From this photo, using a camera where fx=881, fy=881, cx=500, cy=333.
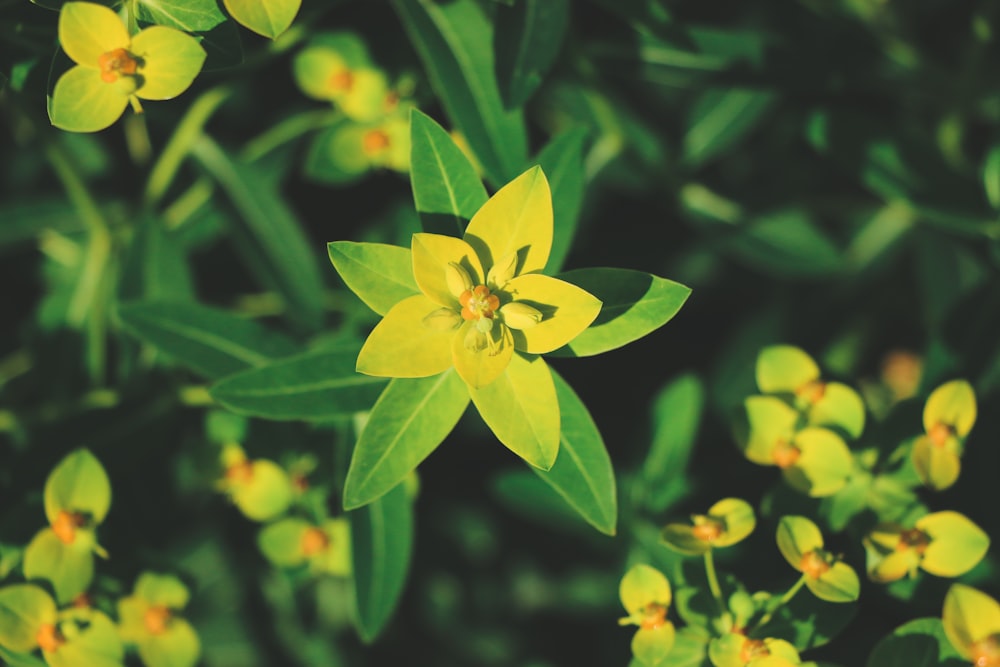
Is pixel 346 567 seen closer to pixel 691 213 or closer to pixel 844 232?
pixel 691 213

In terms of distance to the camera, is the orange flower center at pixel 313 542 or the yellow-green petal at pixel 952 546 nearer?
the yellow-green petal at pixel 952 546

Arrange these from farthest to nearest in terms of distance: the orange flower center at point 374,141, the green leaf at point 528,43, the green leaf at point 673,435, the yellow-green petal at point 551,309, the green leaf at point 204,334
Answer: the green leaf at point 673,435 → the orange flower center at point 374,141 → the green leaf at point 204,334 → the green leaf at point 528,43 → the yellow-green petal at point 551,309

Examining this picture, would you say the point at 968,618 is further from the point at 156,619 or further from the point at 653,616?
the point at 156,619

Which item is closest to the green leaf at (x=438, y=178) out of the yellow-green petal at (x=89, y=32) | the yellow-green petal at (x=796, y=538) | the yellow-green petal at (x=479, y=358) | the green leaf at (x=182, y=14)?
the yellow-green petal at (x=479, y=358)

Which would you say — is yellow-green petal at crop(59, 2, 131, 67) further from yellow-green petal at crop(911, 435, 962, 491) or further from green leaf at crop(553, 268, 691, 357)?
yellow-green petal at crop(911, 435, 962, 491)

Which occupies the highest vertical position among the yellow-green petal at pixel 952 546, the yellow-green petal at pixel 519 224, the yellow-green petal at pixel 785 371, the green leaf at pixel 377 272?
the yellow-green petal at pixel 519 224

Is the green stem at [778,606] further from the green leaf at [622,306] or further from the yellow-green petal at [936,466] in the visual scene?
the green leaf at [622,306]
